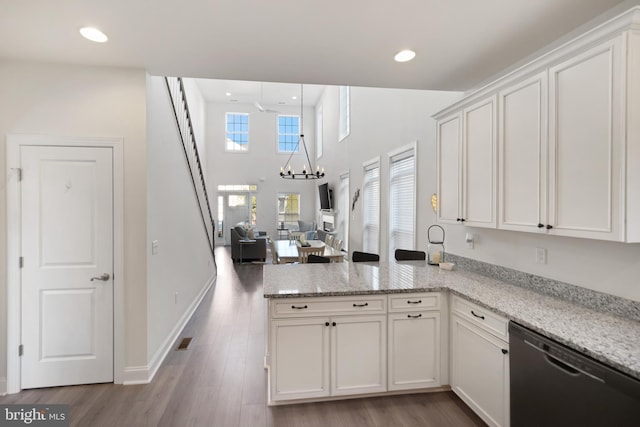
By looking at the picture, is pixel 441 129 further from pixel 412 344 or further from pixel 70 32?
pixel 70 32

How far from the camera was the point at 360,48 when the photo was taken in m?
2.31

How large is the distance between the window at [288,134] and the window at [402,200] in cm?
799

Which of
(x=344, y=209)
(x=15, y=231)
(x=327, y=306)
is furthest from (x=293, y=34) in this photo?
(x=344, y=209)

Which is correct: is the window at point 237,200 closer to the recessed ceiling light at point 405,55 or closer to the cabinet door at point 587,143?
the recessed ceiling light at point 405,55

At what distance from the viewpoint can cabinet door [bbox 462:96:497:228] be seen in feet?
7.43

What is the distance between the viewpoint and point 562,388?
1473 millimetres

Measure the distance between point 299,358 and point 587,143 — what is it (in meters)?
2.18

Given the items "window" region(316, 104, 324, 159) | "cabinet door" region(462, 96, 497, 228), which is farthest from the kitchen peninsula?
"window" region(316, 104, 324, 159)

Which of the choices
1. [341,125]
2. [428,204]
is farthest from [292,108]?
[428,204]

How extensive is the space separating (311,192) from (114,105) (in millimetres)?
9830

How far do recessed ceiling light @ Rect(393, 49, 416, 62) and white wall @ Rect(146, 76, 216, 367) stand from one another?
215 cm

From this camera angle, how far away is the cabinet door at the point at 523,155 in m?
1.86

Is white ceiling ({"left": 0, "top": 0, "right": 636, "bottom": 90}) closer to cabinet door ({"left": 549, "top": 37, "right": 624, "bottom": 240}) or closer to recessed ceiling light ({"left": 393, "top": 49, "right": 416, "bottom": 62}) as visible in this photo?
recessed ceiling light ({"left": 393, "top": 49, "right": 416, "bottom": 62})

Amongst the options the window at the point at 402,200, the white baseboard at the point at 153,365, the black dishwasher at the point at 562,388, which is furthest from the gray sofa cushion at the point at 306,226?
the black dishwasher at the point at 562,388
